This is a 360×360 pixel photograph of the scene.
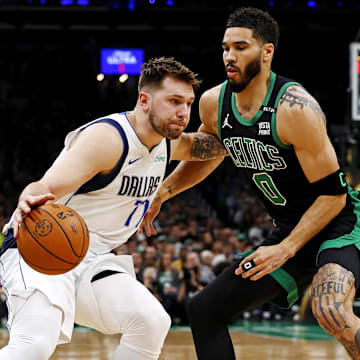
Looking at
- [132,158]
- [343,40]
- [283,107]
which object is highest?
Result: [343,40]

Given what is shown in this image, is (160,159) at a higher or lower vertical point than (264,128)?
lower

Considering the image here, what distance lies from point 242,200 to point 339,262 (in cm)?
1117

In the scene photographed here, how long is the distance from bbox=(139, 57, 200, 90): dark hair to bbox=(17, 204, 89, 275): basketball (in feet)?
3.42

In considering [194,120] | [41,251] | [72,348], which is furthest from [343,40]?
[41,251]

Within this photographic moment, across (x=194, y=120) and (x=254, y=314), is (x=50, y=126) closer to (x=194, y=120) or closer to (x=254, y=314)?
(x=194, y=120)

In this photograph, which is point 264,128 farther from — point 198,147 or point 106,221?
point 106,221

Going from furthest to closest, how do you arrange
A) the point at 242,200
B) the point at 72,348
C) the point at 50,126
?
the point at 50,126, the point at 242,200, the point at 72,348

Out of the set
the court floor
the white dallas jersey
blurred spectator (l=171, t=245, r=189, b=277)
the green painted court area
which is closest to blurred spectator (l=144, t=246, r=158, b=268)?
blurred spectator (l=171, t=245, r=189, b=277)

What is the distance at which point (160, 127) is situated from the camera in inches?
142

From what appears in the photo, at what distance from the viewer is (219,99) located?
397 cm

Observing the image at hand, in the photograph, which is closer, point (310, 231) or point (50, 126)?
point (310, 231)

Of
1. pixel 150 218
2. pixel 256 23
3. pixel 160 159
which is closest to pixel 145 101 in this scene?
pixel 160 159

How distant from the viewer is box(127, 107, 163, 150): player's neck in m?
3.62

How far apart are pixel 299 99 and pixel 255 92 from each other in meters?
0.30
